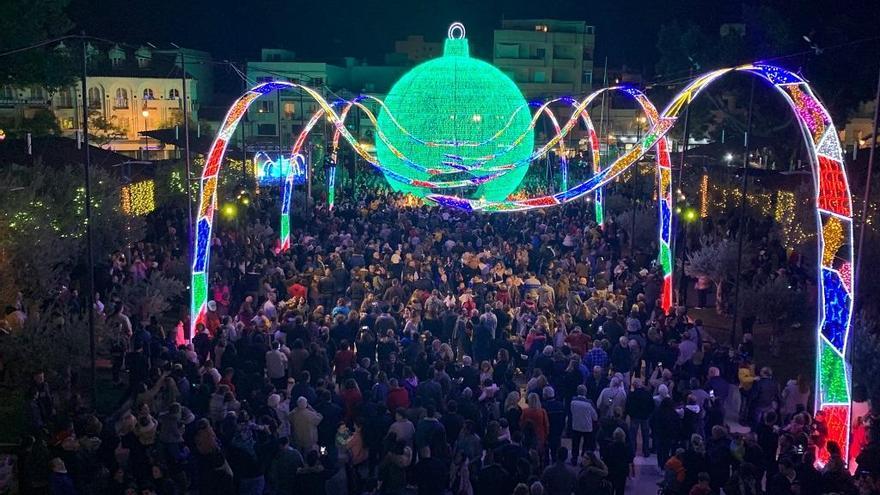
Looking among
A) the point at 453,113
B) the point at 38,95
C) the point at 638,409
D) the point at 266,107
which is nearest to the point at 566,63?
the point at 266,107

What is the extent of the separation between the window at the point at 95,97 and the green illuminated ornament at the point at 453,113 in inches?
1008

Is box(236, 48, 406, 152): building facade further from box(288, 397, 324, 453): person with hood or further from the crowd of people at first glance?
box(288, 397, 324, 453): person with hood

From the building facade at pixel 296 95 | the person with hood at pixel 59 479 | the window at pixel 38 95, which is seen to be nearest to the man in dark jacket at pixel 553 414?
the person with hood at pixel 59 479

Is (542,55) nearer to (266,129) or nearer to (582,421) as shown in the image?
(266,129)

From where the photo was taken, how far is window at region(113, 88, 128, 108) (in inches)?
1996

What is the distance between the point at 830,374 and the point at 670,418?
1.92m

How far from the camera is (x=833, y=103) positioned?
1328 inches

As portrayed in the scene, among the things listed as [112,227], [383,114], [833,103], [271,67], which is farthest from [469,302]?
[271,67]

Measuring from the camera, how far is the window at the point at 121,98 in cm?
5069

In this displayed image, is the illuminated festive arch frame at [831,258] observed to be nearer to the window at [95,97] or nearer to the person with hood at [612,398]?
the person with hood at [612,398]

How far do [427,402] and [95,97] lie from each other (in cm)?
4665

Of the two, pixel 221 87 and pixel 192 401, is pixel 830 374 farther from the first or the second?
pixel 221 87

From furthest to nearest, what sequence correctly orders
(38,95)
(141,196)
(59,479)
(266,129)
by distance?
(266,129)
(38,95)
(141,196)
(59,479)

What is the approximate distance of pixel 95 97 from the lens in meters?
49.9
